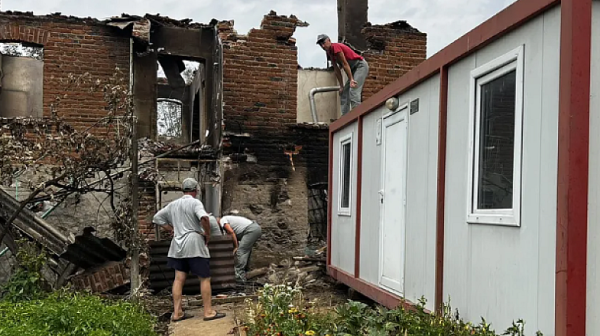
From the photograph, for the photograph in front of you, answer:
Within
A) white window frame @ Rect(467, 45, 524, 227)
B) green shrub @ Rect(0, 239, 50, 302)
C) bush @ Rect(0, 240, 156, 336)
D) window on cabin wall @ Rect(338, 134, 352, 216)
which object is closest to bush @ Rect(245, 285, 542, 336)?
white window frame @ Rect(467, 45, 524, 227)

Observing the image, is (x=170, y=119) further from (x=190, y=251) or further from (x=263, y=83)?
(x=190, y=251)

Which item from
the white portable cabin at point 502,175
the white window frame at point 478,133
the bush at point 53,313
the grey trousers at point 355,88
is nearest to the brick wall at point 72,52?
the bush at point 53,313

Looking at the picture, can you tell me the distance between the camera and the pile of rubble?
9.60 m

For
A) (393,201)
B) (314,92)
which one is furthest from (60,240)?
(314,92)

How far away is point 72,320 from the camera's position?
5664 mm

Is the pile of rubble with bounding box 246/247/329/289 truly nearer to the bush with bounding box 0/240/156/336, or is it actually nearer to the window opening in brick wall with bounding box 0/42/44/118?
the bush with bounding box 0/240/156/336

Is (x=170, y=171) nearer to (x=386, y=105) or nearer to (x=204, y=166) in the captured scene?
(x=204, y=166)

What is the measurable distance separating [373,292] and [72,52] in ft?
24.4

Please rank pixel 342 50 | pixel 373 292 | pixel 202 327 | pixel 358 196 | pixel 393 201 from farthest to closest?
pixel 342 50 < pixel 358 196 < pixel 373 292 < pixel 202 327 < pixel 393 201

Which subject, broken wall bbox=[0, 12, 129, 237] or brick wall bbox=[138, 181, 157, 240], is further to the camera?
brick wall bbox=[138, 181, 157, 240]

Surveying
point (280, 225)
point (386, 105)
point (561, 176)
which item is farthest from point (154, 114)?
point (561, 176)

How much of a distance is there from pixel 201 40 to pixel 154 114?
1.77 metres

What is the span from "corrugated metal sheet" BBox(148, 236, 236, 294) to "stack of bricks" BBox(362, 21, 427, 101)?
4.85 metres

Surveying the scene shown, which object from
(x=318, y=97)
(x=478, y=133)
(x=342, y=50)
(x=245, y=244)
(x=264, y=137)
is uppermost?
(x=342, y=50)
